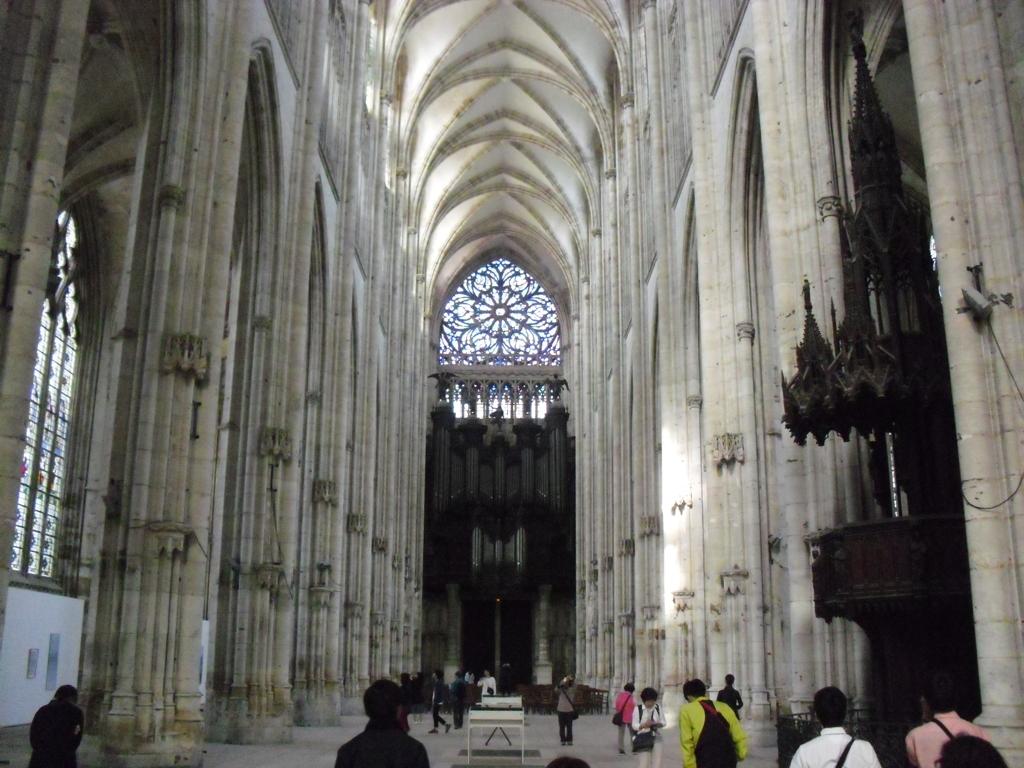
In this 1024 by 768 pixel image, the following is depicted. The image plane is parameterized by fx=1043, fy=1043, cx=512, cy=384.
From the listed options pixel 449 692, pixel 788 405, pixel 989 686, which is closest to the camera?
pixel 989 686

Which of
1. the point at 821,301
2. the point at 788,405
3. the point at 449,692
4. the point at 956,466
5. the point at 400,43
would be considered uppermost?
the point at 400,43

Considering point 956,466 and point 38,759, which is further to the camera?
point 956,466

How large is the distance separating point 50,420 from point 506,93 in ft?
82.0

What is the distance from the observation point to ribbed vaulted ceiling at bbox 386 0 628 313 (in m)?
39.0

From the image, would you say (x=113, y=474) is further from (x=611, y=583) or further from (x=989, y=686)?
(x=611, y=583)

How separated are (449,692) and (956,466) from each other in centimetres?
1868

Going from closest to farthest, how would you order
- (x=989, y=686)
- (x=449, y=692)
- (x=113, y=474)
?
(x=989, y=686), (x=113, y=474), (x=449, y=692)

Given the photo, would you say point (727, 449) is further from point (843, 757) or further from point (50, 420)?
point (50, 420)

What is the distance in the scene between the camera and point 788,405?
12688 mm

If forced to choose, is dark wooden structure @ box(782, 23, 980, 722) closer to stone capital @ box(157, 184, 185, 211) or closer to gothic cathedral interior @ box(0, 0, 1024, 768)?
gothic cathedral interior @ box(0, 0, 1024, 768)

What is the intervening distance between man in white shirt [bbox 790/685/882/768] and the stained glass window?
79.3 ft

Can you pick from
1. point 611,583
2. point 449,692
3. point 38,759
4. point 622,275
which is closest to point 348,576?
point 449,692

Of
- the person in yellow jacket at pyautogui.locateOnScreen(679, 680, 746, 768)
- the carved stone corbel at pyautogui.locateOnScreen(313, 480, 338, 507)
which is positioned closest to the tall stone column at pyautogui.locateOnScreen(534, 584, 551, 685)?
the carved stone corbel at pyautogui.locateOnScreen(313, 480, 338, 507)

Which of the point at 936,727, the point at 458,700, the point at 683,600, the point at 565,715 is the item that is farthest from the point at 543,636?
the point at 936,727
